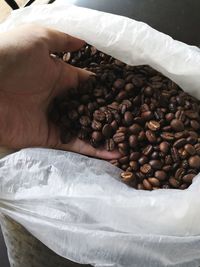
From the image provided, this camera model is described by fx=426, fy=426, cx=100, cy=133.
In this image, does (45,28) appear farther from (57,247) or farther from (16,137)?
(57,247)

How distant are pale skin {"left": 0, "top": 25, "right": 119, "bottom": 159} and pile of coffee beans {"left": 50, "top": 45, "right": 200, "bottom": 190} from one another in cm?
3

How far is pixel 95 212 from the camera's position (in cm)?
64

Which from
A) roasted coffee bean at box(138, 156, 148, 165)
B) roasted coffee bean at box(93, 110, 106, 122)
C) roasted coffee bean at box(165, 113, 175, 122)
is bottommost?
roasted coffee bean at box(138, 156, 148, 165)

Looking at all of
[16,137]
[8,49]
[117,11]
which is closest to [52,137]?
[16,137]

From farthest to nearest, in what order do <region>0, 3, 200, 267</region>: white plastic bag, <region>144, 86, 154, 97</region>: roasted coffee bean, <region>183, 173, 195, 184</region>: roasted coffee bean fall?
<region>144, 86, 154, 97</region>: roasted coffee bean
<region>183, 173, 195, 184</region>: roasted coffee bean
<region>0, 3, 200, 267</region>: white plastic bag

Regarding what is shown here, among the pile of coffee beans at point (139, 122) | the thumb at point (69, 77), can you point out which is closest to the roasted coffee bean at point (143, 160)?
the pile of coffee beans at point (139, 122)

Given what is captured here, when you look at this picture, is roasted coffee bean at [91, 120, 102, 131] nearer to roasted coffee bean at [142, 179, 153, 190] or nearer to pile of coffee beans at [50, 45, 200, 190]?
pile of coffee beans at [50, 45, 200, 190]

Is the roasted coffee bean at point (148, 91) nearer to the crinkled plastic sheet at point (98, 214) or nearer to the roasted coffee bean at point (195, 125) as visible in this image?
the roasted coffee bean at point (195, 125)

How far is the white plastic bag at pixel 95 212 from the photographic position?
2.01ft

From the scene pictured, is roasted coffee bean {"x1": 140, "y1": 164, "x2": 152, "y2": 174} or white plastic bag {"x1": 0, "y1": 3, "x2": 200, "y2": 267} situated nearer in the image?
white plastic bag {"x1": 0, "y1": 3, "x2": 200, "y2": 267}

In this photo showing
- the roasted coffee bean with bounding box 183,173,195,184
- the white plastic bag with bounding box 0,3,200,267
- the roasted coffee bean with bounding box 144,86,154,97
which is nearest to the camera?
the white plastic bag with bounding box 0,3,200,267

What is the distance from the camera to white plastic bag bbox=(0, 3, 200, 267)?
2.01 ft

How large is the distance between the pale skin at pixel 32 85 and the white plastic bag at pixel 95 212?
0.12 metres

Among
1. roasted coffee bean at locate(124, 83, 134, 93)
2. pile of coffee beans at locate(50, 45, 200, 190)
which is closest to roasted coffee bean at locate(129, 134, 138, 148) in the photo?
pile of coffee beans at locate(50, 45, 200, 190)
